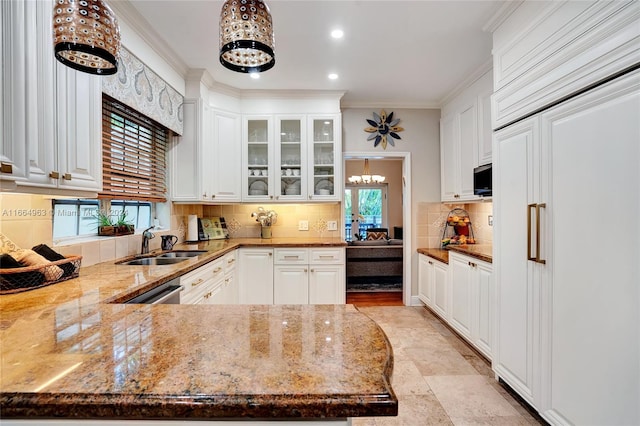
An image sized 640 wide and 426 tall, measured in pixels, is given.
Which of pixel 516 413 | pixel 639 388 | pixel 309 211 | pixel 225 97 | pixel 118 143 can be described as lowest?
pixel 516 413

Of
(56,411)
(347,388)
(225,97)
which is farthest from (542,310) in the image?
(225,97)

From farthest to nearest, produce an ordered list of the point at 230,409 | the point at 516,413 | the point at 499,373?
1. the point at 499,373
2. the point at 516,413
3. the point at 230,409

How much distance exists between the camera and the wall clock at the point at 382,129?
3.92 m

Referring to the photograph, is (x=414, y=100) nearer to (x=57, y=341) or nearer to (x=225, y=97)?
(x=225, y=97)

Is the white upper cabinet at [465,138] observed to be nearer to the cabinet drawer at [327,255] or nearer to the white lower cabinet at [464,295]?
the white lower cabinet at [464,295]

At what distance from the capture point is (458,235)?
3787 millimetres

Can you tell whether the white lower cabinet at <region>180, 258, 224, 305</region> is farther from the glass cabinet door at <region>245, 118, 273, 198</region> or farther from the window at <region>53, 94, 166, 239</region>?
the glass cabinet door at <region>245, 118, 273, 198</region>

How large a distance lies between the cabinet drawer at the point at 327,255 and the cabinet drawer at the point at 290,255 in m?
0.08

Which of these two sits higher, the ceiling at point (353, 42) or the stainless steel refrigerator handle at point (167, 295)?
the ceiling at point (353, 42)

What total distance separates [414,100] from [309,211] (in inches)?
77.2

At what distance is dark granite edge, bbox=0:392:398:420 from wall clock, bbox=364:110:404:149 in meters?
3.63

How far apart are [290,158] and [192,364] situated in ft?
10.1

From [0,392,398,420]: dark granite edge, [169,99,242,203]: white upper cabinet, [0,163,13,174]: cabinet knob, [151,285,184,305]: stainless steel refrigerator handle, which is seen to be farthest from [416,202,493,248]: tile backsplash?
[0,163,13,174]: cabinet knob

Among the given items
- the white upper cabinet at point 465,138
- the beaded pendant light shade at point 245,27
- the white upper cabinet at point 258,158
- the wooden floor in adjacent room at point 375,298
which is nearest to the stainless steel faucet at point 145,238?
the white upper cabinet at point 258,158
